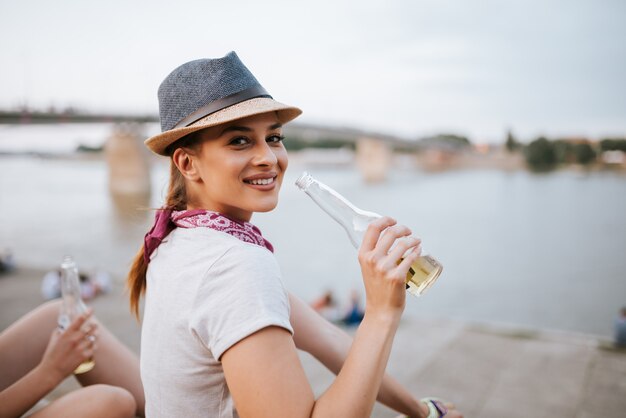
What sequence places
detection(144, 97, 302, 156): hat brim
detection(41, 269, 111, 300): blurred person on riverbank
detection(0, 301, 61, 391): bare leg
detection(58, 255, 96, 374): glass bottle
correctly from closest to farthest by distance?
1. detection(144, 97, 302, 156): hat brim
2. detection(0, 301, 61, 391): bare leg
3. detection(58, 255, 96, 374): glass bottle
4. detection(41, 269, 111, 300): blurred person on riverbank

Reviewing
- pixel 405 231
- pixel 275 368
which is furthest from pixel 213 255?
pixel 405 231

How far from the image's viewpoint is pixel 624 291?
533 inches

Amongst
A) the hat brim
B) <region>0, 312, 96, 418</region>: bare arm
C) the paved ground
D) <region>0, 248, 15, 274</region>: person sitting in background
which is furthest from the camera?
<region>0, 248, 15, 274</region>: person sitting in background

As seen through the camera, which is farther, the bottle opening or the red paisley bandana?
the bottle opening

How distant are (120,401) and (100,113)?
103ft

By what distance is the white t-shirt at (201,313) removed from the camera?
93 cm

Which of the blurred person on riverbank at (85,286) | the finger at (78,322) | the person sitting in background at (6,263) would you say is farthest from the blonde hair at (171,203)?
the person sitting in background at (6,263)

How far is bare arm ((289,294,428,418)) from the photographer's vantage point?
146cm

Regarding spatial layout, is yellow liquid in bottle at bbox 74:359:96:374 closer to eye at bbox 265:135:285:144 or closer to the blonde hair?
the blonde hair

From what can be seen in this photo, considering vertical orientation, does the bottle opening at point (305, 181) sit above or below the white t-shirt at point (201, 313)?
above

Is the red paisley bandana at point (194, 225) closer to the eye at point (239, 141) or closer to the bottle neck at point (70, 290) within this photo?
the eye at point (239, 141)

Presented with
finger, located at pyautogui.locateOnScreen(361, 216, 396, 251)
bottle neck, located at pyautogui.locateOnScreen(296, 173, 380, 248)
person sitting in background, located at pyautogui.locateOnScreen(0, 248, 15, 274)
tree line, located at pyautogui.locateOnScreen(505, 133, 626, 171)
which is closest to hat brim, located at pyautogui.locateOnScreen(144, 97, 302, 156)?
bottle neck, located at pyautogui.locateOnScreen(296, 173, 380, 248)

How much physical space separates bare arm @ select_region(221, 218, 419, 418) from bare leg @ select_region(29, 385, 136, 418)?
30.5 inches

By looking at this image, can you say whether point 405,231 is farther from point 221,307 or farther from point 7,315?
point 7,315
